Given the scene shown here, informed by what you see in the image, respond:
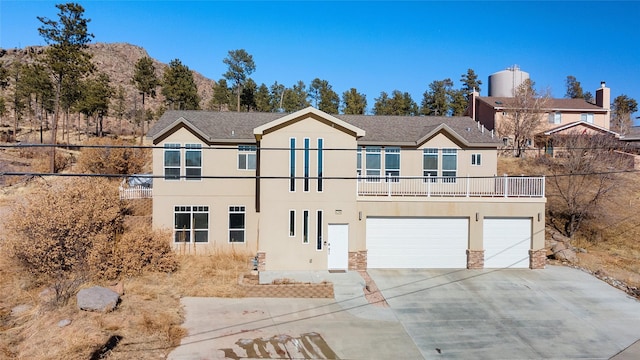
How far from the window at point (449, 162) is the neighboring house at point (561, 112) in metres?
21.4

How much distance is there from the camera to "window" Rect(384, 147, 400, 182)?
781 inches

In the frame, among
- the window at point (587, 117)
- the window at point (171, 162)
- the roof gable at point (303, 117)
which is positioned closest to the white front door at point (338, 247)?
the roof gable at point (303, 117)

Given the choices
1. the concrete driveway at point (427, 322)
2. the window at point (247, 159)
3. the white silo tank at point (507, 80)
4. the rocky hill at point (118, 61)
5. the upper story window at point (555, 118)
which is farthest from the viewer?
the rocky hill at point (118, 61)

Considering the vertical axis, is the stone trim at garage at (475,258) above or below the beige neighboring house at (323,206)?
below

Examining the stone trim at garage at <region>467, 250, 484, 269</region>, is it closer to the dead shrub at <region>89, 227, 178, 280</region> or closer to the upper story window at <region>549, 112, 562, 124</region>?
the dead shrub at <region>89, 227, 178, 280</region>

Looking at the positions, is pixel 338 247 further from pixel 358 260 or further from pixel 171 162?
pixel 171 162

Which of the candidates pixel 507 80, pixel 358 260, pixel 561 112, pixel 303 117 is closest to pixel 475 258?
pixel 358 260

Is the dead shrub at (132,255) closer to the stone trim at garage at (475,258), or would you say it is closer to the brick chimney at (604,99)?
the stone trim at garage at (475,258)

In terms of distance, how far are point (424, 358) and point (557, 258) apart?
11964 mm

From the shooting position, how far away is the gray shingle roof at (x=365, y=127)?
60.8 ft

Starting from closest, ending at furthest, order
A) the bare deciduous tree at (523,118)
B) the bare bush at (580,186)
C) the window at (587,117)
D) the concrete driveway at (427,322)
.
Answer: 1. the concrete driveway at (427,322)
2. the bare bush at (580,186)
3. the bare deciduous tree at (523,118)
4. the window at (587,117)

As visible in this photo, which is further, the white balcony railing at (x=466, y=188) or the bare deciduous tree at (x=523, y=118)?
the bare deciduous tree at (x=523, y=118)

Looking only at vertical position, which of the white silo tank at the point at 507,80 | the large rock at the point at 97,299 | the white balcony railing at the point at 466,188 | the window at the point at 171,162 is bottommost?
the large rock at the point at 97,299

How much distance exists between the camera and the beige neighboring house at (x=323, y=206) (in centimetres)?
1652
